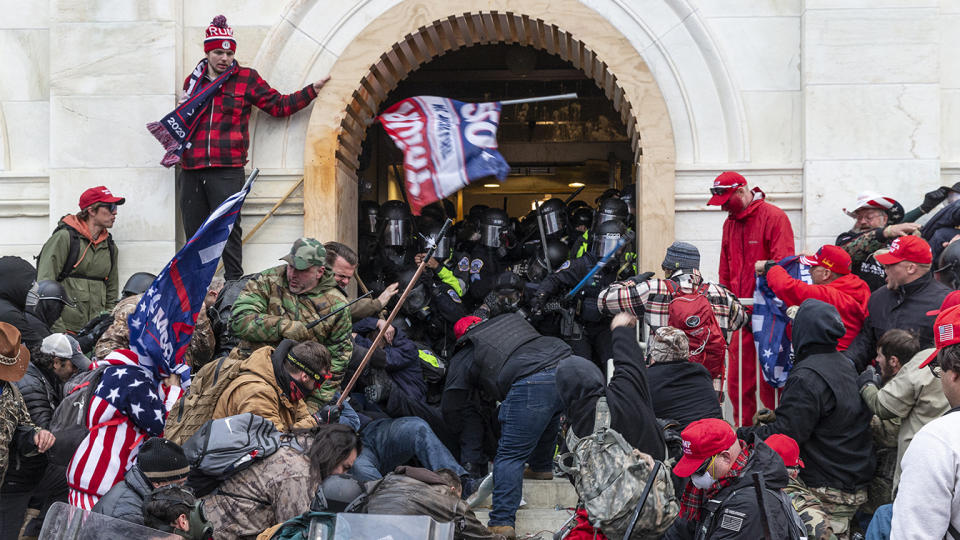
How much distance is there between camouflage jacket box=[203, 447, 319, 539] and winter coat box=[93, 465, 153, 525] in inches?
18.5

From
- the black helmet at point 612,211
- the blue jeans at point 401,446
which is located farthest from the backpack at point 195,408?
the black helmet at point 612,211

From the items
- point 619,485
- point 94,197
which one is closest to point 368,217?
point 94,197

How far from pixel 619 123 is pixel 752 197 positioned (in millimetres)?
6378

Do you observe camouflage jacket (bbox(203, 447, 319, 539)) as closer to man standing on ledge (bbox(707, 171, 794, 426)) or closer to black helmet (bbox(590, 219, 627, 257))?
man standing on ledge (bbox(707, 171, 794, 426))

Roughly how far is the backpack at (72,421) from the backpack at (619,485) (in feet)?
8.98

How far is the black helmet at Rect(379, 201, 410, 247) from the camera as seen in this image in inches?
491

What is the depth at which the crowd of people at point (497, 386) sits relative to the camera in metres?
5.53

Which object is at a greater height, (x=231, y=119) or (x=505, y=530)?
(x=231, y=119)

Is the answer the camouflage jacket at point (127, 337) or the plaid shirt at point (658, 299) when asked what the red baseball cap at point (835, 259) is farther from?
the camouflage jacket at point (127, 337)

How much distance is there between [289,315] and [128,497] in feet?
9.22

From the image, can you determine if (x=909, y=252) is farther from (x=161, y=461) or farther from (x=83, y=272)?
(x=83, y=272)

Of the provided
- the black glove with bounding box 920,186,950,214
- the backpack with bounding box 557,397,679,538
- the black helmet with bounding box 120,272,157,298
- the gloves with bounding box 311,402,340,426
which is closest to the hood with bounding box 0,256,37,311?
the black helmet with bounding box 120,272,157,298

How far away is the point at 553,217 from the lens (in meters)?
12.6

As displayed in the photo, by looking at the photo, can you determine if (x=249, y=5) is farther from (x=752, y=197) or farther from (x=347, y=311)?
(x=752, y=197)
